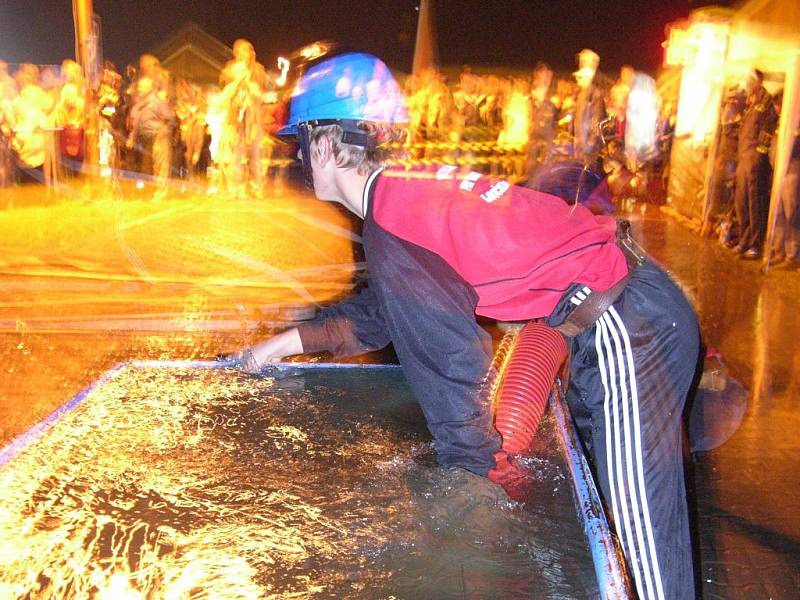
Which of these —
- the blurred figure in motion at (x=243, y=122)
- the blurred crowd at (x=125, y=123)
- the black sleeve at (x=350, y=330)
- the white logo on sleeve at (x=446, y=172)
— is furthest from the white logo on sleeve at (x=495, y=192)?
the blurred figure in motion at (x=243, y=122)

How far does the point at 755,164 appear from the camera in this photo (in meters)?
9.01

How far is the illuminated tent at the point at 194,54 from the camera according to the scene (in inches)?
699

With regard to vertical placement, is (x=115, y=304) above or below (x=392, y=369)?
below

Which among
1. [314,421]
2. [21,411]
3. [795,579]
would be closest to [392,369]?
[314,421]

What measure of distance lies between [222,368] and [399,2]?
22.5 m

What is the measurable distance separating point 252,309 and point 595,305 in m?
4.77

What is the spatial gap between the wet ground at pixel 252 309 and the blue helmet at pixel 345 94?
211 cm

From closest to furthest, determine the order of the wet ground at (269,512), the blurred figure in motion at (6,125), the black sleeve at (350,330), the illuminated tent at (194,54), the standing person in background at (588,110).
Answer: the wet ground at (269,512), the black sleeve at (350,330), the standing person in background at (588,110), the blurred figure in motion at (6,125), the illuminated tent at (194,54)

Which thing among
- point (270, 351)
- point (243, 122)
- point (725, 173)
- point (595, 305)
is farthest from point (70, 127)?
point (595, 305)

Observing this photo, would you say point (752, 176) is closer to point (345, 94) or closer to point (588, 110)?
point (588, 110)

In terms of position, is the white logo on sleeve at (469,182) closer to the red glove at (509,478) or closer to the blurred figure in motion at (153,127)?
the red glove at (509,478)

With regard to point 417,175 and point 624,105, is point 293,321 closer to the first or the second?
point 417,175

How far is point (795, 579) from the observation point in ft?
9.48

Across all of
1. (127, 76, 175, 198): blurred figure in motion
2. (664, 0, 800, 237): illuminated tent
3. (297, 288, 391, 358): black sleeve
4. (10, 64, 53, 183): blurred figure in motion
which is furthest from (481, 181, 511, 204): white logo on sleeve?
(10, 64, 53, 183): blurred figure in motion
